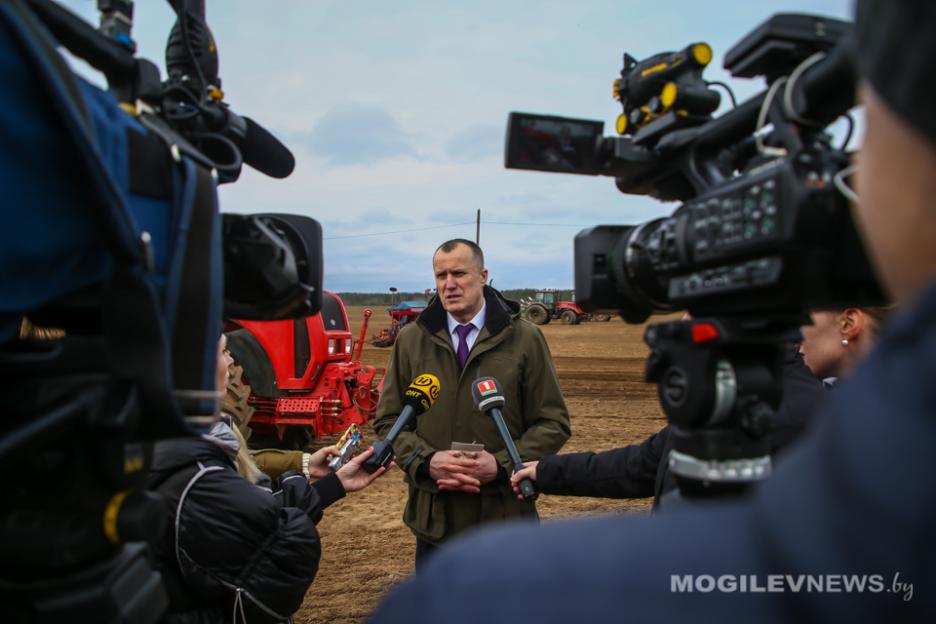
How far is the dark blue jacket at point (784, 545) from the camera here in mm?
422

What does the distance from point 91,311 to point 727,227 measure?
1.26 metres

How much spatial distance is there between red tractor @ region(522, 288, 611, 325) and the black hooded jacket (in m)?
27.4

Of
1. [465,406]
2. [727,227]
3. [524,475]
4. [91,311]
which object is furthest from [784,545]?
[465,406]

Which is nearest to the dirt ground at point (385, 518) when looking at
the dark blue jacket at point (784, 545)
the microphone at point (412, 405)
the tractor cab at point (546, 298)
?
the microphone at point (412, 405)

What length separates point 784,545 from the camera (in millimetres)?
464

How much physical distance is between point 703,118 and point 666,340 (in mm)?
645

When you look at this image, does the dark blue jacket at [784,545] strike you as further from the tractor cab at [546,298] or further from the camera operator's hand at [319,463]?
the tractor cab at [546,298]

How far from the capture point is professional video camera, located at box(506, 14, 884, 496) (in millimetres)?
1151

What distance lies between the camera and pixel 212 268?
1119mm

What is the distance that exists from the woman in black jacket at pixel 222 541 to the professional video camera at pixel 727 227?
1296mm

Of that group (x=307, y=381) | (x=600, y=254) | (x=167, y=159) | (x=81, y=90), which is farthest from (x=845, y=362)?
(x=307, y=381)

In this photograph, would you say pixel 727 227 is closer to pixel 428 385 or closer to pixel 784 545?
pixel 784 545

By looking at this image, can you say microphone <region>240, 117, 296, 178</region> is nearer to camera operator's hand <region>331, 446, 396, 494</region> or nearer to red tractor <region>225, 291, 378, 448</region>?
camera operator's hand <region>331, 446, 396, 494</region>

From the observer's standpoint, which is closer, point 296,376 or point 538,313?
point 296,376
